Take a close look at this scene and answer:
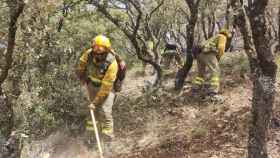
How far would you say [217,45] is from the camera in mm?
12914

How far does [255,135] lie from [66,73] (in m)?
7.57

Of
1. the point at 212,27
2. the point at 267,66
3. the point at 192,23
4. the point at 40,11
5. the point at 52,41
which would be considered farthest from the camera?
the point at 212,27

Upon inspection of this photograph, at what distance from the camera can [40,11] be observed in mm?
9359

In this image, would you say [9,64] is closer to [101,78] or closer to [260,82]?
[101,78]

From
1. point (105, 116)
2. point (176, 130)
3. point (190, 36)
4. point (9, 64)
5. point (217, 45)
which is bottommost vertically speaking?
point (176, 130)

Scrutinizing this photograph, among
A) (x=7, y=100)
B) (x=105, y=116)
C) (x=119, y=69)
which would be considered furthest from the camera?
(x=105, y=116)

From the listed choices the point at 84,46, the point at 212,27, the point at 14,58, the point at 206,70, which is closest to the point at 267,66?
the point at 14,58

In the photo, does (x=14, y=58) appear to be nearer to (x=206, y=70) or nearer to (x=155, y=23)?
(x=206, y=70)

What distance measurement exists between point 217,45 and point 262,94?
5.51m

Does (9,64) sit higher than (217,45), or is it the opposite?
(217,45)

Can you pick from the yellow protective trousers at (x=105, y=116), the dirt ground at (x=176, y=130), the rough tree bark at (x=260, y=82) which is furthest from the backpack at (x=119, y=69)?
the rough tree bark at (x=260, y=82)

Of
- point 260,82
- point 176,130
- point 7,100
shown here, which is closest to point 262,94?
point 260,82

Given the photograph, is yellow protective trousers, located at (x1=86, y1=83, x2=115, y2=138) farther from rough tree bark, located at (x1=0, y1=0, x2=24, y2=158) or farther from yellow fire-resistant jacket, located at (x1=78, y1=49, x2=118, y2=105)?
rough tree bark, located at (x1=0, y1=0, x2=24, y2=158)

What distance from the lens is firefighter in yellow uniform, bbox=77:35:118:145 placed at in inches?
388
